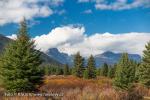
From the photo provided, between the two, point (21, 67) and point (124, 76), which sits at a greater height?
point (21, 67)

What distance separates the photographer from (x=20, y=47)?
96.1 feet

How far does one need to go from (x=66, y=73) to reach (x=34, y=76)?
98.4 m

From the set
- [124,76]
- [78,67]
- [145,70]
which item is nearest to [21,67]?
[124,76]

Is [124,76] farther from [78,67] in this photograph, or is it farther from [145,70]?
[78,67]

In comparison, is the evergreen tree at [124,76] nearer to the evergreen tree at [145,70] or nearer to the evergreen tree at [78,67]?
the evergreen tree at [145,70]

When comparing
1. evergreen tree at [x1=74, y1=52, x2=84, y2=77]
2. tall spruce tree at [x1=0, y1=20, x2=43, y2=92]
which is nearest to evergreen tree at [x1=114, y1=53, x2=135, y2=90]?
tall spruce tree at [x1=0, y1=20, x2=43, y2=92]

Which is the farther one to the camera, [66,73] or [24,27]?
[66,73]

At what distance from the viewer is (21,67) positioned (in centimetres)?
2842

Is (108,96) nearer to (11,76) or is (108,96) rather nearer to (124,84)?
(11,76)

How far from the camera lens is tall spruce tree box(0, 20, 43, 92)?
2808 centimetres

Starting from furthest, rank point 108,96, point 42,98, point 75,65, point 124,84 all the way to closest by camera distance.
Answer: point 75,65
point 124,84
point 108,96
point 42,98

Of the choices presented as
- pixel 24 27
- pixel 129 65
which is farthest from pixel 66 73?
pixel 24 27

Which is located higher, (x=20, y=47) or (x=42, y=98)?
(x=20, y=47)

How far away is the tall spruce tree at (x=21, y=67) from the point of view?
92.1ft
